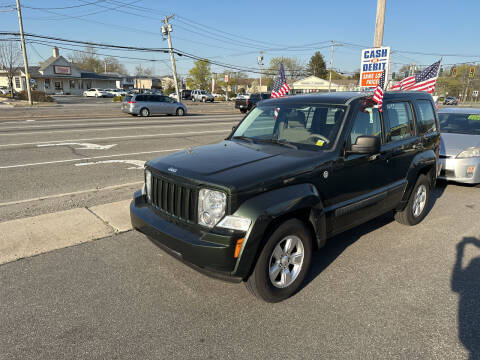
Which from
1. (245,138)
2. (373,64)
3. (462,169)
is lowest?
(462,169)

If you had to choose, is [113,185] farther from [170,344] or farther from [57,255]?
[170,344]

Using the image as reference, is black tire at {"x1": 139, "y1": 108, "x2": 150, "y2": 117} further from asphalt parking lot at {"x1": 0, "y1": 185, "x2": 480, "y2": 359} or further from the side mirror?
the side mirror

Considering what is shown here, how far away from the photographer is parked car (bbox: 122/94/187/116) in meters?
23.7

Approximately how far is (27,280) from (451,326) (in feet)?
12.7

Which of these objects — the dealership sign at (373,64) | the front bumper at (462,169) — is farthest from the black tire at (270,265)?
the dealership sign at (373,64)

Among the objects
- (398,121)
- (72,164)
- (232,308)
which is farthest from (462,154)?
(72,164)

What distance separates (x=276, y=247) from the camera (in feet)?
10.0

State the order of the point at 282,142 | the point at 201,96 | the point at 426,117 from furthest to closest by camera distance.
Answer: the point at 201,96, the point at 426,117, the point at 282,142

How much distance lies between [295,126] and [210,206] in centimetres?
167

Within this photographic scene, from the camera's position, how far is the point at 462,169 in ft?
21.8

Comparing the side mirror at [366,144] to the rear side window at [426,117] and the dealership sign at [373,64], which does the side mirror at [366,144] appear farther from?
the dealership sign at [373,64]

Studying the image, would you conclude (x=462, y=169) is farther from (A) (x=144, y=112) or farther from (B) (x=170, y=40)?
(B) (x=170, y=40)

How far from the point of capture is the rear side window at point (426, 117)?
5062 mm

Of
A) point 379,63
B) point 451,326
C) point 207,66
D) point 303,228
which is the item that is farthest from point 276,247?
point 207,66
